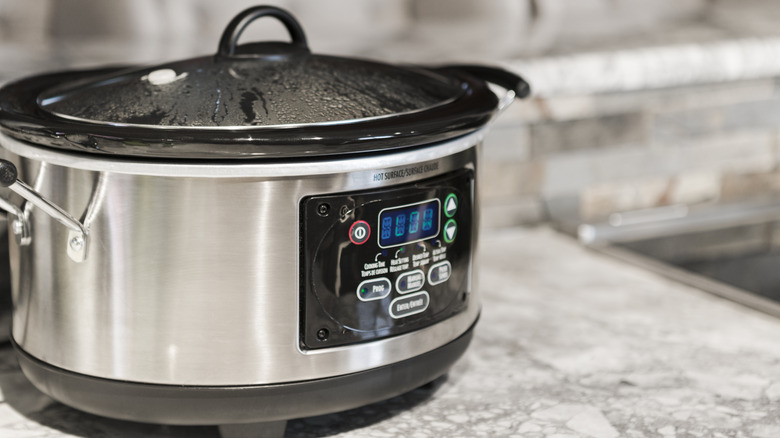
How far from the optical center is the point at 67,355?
2.09ft

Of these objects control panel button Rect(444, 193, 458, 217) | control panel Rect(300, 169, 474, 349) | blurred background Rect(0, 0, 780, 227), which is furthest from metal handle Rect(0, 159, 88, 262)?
blurred background Rect(0, 0, 780, 227)

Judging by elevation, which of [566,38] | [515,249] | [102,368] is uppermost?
[566,38]

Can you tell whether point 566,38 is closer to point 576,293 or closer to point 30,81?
point 576,293

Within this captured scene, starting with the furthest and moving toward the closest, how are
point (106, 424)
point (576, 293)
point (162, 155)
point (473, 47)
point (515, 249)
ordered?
point (473, 47) < point (515, 249) < point (576, 293) < point (106, 424) < point (162, 155)

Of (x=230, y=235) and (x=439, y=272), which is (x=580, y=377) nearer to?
(x=439, y=272)

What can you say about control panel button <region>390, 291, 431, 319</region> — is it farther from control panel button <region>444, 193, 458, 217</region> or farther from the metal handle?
the metal handle

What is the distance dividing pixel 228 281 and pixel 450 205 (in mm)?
181

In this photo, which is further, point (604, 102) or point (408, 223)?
point (604, 102)

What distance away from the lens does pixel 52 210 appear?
593 mm

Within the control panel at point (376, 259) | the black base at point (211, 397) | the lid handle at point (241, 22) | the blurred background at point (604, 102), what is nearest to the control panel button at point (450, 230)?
the control panel at point (376, 259)

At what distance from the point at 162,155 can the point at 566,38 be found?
40.2 inches

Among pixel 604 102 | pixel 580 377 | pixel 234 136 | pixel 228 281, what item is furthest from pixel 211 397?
pixel 604 102

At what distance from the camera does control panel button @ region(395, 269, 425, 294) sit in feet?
2.14

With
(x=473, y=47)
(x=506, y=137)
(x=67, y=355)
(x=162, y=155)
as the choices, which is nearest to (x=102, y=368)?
(x=67, y=355)
